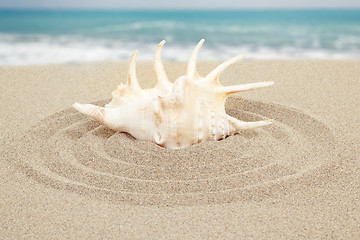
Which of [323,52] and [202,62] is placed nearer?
[202,62]

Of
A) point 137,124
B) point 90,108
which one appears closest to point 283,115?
point 137,124

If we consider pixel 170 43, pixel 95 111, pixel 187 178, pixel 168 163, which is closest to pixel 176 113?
pixel 168 163

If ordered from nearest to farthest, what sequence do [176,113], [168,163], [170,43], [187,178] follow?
[187,178] → [168,163] → [176,113] → [170,43]

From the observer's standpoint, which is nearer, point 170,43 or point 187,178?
point 187,178

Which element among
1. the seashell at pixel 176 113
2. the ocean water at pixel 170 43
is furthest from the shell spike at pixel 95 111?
the ocean water at pixel 170 43

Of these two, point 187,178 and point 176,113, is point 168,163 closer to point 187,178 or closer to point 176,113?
point 187,178

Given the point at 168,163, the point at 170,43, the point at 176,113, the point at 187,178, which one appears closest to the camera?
the point at 187,178

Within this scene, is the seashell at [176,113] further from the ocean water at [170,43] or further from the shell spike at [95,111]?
the ocean water at [170,43]

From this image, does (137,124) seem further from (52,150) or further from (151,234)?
(151,234)

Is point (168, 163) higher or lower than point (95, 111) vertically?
lower
